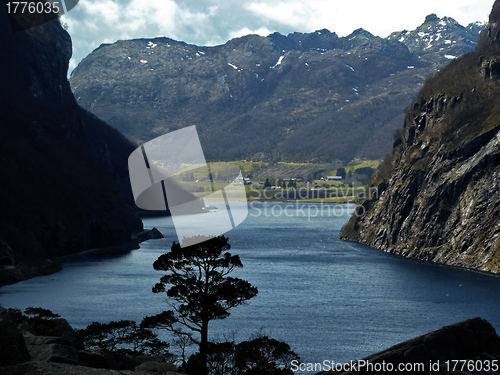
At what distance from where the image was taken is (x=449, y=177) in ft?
434

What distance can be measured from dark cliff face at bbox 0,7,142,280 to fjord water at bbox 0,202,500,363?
1133 cm

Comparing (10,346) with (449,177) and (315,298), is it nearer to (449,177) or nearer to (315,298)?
(315,298)

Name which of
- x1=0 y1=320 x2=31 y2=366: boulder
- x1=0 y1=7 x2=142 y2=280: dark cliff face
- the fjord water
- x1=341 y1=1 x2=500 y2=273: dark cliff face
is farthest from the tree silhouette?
x1=341 y1=1 x2=500 y2=273: dark cliff face

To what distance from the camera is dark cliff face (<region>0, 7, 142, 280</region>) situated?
5197 inches

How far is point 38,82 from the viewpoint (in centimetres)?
18488

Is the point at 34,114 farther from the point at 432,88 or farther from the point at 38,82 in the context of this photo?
the point at 432,88

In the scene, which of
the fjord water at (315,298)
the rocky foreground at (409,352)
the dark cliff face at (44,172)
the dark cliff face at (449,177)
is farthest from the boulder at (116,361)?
the dark cliff face at (449,177)

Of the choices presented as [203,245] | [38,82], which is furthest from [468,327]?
[38,82]

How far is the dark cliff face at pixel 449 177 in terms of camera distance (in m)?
120

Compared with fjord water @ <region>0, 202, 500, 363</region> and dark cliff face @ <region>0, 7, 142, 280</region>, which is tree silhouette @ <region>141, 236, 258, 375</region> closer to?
fjord water @ <region>0, 202, 500, 363</region>

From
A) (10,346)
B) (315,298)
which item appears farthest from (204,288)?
(315,298)

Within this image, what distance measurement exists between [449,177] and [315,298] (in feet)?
201

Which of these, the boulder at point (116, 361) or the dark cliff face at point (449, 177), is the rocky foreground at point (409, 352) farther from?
the dark cliff face at point (449, 177)

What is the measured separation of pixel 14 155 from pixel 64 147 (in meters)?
29.0
